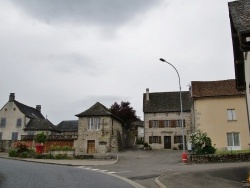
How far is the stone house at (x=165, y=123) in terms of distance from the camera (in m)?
45.8

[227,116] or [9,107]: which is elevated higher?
[9,107]

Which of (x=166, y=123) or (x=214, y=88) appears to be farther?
(x=166, y=123)

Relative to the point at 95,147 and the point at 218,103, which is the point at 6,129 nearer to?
the point at 95,147

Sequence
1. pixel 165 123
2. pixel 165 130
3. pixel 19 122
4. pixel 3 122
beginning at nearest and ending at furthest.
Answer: pixel 165 130, pixel 165 123, pixel 19 122, pixel 3 122

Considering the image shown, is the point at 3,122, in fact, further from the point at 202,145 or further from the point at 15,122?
the point at 202,145

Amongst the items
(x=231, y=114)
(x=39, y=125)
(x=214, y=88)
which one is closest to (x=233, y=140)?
(x=231, y=114)

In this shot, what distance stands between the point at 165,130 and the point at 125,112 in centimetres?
1020

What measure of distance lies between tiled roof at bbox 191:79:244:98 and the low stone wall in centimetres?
1095

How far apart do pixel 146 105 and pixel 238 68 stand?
3420cm

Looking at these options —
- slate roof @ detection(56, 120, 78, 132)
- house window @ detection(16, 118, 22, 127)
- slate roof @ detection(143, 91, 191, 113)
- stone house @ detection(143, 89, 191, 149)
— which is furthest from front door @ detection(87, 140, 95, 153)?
house window @ detection(16, 118, 22, 127)

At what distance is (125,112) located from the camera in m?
53.9

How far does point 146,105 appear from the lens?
48.7 metres

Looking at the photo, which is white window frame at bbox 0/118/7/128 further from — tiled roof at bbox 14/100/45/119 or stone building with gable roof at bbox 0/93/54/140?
tiled roof at bbox 14/100/45/119

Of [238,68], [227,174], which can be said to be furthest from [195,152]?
[238,68]
